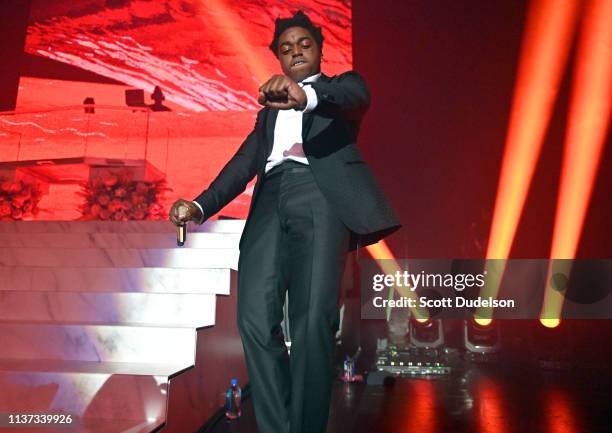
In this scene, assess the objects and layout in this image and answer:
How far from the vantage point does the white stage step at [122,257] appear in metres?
3.13

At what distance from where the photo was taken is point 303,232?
156cm

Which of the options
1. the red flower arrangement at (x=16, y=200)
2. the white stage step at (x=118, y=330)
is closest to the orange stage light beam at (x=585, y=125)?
the white stage step at (x=118, y=330)

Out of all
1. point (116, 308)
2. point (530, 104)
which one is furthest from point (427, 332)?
point (116, 308)

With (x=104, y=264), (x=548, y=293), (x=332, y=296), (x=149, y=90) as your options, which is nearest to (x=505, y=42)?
(x=548, y=293)

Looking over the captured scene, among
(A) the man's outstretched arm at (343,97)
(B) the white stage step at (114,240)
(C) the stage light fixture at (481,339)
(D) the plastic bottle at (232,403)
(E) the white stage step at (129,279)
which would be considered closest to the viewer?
(A) the man's outstretched arm at (343,97)

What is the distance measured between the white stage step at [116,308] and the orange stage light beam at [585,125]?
3.88m

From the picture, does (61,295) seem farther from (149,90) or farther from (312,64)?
(149,90)

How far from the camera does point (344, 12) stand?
5887 mm

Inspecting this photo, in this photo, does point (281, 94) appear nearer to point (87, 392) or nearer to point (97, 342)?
point (87, 392)

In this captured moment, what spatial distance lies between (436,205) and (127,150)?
3221 millimetres

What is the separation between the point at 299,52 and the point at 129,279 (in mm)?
1520

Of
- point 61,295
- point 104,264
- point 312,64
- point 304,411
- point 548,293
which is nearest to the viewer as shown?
point 304,411

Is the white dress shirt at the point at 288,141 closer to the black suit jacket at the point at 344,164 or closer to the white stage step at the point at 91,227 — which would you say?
the black suit jacket at the point at 344,164

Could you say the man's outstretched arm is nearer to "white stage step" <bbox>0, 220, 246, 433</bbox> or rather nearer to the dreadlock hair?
the dreadlock hair
